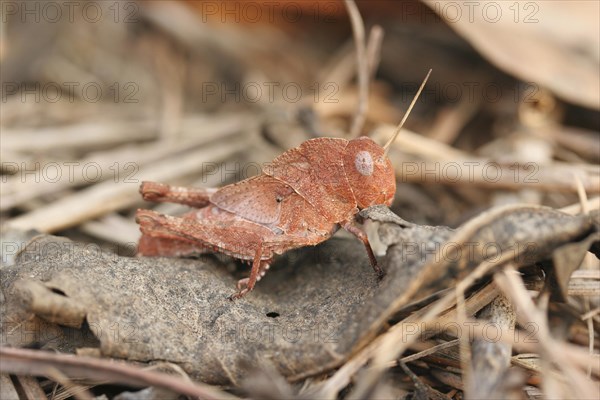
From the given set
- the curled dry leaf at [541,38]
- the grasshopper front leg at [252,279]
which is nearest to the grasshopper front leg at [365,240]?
the grasshopper front leg at [252,279]

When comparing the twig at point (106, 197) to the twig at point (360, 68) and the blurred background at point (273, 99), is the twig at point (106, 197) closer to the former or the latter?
the blurred background at point (273, 99)

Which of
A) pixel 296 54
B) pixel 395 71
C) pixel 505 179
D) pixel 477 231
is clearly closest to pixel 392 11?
pixel 395 71

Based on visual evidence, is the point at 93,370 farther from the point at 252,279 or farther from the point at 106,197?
the point at 106,197

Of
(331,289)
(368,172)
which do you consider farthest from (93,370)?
(368,172)

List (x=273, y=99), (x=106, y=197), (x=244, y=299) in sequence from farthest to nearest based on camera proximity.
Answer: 1. (x=273, y=99)
2. (x=106, y=197)
3. (x=244, y=299)

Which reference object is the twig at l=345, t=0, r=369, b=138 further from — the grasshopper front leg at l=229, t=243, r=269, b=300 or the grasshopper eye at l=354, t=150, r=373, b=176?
the grasshopper front leg at l=229, t=243, r=269, b=300

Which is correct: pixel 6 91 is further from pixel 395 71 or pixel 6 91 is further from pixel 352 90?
pixel 395 71

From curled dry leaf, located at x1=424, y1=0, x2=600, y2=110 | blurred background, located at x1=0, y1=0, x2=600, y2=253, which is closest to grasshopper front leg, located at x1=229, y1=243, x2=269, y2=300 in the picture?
blurred background, located at x1=0, y1=0, x2=600, y2=253
